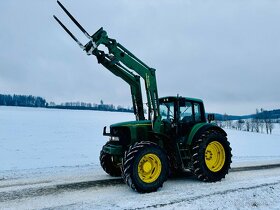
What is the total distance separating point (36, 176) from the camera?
9.94 meters

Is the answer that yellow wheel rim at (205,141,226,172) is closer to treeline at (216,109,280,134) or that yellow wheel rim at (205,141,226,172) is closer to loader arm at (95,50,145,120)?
loader arm at (95,50,145,120)

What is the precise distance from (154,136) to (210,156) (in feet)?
5.86

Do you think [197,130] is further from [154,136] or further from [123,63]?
[123,63]

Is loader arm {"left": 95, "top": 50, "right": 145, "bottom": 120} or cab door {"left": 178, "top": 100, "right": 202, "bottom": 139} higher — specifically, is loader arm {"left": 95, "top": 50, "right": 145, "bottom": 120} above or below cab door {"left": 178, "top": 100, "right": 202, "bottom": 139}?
above

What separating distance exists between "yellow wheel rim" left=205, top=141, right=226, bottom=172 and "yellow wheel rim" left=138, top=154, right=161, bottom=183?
1.82m

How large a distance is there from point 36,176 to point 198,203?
5296 millimetres

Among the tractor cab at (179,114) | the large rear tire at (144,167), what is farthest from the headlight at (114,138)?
the tractor cab at (179,114)

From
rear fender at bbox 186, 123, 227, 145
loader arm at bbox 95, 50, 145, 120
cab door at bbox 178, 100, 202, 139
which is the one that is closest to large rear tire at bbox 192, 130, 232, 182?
rear fender at bbox 186, 123, 227, 145

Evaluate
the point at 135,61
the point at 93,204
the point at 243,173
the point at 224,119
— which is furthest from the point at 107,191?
the point at 224,119

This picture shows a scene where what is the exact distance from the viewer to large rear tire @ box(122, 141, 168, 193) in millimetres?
7703

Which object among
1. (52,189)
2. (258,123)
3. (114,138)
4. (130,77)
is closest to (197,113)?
(130,77)

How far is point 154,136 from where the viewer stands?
9109 mm

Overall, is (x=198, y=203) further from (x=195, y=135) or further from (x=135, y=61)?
(x=135, y=61)

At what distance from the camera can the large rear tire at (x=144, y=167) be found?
25.3 ft
